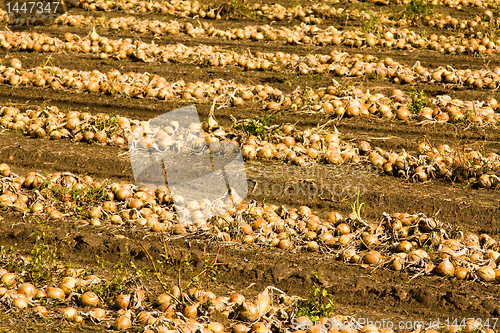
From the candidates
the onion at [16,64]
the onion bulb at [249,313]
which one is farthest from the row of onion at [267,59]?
the onion bulb at [249,313]

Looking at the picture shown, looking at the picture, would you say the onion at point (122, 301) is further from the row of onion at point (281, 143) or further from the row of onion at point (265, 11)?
the row of onion at point (265, 11)

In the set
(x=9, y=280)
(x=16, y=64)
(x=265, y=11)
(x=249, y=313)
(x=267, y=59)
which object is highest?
(x=265, y=11)

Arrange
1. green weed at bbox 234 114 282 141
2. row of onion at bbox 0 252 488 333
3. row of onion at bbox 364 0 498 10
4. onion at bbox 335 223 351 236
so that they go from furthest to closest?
row of onion at bbox 364 0 498 10, green weed at bbox 234 114 282 141, onion at bbox 335 223 351 236, row of onion at bbox 0 252 488 333

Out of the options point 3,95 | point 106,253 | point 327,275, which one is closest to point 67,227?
point 106,253

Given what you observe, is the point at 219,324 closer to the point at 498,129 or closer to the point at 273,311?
the point at 273,311

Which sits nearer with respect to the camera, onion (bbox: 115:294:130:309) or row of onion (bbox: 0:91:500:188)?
onion (bbox: 115:294:130:309)

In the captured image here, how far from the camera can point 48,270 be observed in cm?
254

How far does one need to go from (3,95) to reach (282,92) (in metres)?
3.19

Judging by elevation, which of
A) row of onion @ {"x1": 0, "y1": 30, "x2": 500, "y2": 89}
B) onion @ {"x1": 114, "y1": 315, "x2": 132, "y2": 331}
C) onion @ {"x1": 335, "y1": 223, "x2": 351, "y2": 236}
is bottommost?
onion @ {"x1": 114, "y1": 315, "x2": 132, "y2": 331}

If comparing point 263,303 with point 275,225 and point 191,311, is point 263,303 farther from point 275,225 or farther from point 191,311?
point 275,225

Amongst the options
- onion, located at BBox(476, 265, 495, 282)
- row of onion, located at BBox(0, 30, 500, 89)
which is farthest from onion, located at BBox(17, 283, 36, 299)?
row of onion, located at BBox(0, 30, 500, 89)

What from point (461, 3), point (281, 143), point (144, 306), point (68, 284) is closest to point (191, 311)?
point (144, 306)

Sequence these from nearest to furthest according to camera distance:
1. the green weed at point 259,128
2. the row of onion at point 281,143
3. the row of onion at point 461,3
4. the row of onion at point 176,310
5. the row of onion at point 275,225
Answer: the row of onion at point 176,310 < the row of onion at point 275,225 < the row of onion at point 281,143 < the green weed at point 259,128 < the row of onion at point 461,3

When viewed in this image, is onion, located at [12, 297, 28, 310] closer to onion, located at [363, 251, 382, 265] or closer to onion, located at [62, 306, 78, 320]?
onion, located at [62, 306, 78, 320]
